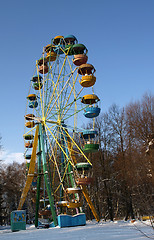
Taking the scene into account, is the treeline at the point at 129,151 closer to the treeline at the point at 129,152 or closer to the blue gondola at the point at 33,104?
the treeline at the point at 129,152

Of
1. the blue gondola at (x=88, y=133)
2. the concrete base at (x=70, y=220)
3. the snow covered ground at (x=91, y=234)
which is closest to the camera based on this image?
the snow covered ground at (x=91, y=234)

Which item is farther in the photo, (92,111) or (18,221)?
(92,111)

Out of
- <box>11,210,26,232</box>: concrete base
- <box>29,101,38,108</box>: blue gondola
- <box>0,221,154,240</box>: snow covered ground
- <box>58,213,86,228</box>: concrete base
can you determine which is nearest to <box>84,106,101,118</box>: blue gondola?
<box>29,101,38,108</box>: blue gondola

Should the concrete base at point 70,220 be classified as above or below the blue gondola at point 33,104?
below

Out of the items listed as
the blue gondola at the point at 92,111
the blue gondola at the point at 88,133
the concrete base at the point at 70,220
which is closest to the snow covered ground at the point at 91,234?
the concrete base at the point at 70,220

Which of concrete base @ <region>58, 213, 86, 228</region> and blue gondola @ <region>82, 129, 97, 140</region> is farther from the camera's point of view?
blue gondola @ <region>82, 129, 97, 140</region>

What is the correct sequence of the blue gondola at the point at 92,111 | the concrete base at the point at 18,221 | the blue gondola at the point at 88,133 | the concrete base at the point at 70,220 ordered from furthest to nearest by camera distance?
the blue gondola at the point at 88,133 < the blue gondola at the point at 92,111 < the concrete base at the point at 18,221 < the concrete base at the point at 70,220

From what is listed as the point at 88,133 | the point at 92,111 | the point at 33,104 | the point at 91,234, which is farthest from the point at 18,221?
the point at 33,104

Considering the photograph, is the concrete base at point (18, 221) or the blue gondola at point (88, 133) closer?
the concrete base at point (18, 221)

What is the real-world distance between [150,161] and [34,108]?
1021 cm

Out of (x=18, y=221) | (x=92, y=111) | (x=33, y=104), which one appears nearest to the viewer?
(x=18, y=221)

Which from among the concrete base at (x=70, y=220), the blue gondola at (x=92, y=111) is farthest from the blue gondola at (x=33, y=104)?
the concrete base at (x=70, y=220)

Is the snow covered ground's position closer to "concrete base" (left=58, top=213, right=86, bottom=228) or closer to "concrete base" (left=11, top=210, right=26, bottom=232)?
"concrete base" (left=58, top=213, right=86, bottom=228)

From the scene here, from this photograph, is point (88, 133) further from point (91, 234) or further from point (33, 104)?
point (91, 234)
